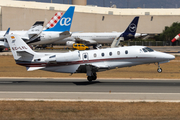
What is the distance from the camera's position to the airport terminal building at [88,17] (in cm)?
11294

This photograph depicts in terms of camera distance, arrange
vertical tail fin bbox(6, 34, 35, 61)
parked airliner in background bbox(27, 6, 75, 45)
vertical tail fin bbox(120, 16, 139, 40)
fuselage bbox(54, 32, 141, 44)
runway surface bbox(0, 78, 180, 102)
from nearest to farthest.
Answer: runway surface bbox(0, 78, 180, 102) → vertical tail fin bbox(6, 34, 35, 61) → parked airliner in background bbox(27, 6, 75, 45) → vertical tail fin bbox(120, 16, 139, 40) → fuselage bbox(54, 32, 141, 44)

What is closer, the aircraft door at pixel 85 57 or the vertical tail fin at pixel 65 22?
the aircraft door at pixel 85 57

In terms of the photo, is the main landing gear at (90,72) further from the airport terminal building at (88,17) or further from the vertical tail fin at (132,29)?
the airport terminal building at (88,17)

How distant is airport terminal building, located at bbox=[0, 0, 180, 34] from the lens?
11294 centimetres

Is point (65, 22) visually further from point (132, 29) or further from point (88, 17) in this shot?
point (88, 17)

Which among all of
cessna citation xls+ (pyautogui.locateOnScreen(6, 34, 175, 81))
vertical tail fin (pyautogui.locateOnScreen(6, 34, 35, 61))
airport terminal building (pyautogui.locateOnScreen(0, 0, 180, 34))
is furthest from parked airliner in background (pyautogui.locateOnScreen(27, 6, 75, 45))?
airport terminal building (pyautogui.locateOnScreen(0, 0, 180, 34))

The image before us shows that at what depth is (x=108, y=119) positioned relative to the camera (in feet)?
42.6

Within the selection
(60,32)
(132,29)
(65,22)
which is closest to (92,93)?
(60,32)

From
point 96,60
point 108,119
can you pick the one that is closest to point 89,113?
point 108,119

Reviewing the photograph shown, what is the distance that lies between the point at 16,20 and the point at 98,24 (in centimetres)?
3367

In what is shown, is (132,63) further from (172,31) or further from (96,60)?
(172,31)

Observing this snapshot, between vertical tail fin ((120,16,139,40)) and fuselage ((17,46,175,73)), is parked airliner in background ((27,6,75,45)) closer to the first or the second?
vertical tail fin ((120,16,139,40))

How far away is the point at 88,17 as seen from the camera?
120 metres

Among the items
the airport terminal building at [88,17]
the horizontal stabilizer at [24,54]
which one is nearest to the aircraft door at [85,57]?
the horizontal stabilizer at [24,54]
